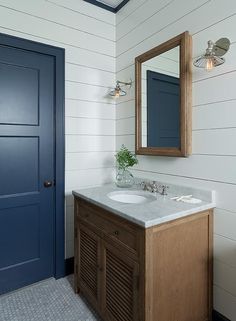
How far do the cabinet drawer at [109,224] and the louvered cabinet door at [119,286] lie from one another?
0.08m

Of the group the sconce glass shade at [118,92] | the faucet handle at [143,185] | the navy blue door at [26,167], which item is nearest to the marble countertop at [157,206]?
the faucet handle at [143,185]

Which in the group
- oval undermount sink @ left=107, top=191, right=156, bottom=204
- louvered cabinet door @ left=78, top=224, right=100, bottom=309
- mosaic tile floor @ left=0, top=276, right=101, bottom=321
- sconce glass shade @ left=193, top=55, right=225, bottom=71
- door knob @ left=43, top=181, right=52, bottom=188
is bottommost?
mosaic tile floor @ left=0, top=276, right=101, bottom=321

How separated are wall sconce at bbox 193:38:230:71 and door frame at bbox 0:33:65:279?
1248mm

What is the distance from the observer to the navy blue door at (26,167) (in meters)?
1.91

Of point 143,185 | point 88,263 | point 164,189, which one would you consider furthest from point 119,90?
point 88,263

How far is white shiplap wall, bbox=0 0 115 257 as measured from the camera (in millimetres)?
2043

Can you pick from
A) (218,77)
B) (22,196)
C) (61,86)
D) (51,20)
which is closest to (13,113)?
(61,86)

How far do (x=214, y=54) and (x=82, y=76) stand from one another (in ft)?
4.28

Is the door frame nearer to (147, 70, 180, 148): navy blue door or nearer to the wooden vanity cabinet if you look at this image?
the wooden vanity cabinet

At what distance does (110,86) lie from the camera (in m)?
2.46

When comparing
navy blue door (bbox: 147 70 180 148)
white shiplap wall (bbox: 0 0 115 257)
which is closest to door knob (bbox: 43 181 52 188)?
white shiplap wall (bbox: 0 0 115 257)

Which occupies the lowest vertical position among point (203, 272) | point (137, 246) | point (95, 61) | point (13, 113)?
point (203, 272)

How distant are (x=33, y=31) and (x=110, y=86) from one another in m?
0.87

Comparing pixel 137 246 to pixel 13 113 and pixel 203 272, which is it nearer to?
pixel 203 272
